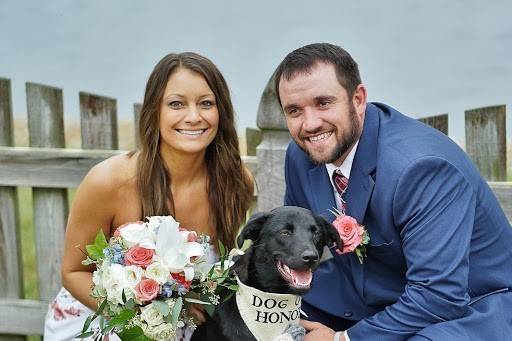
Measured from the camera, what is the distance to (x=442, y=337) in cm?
300

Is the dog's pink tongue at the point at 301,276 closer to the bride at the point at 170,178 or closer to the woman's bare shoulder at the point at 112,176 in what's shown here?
the bride at the point at 170,178

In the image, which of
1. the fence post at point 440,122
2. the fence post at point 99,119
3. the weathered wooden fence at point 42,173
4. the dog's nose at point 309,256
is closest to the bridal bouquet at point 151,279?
the dog's nose at point 309,256

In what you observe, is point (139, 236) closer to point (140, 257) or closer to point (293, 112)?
point (140, 257)

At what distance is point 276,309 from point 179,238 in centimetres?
50

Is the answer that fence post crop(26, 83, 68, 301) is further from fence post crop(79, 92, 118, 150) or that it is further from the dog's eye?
the dog's eye

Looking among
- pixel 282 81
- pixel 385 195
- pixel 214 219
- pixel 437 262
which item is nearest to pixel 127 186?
pixel 214 219

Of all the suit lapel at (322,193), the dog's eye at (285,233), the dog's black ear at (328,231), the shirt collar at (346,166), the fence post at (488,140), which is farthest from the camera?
the fence post at (488,140)

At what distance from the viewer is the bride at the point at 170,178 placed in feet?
11.9

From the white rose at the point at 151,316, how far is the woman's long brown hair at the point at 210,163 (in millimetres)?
768

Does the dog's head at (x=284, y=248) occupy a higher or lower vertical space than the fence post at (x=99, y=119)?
lower

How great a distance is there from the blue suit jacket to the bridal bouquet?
1.93 ft

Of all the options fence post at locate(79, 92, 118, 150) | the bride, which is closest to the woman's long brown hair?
the bride

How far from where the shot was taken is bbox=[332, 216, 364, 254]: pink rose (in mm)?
3152

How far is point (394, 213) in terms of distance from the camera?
10.1 ft
